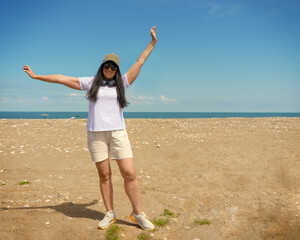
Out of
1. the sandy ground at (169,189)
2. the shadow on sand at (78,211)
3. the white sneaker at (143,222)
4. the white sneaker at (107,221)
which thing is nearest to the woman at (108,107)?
the white sneaker at (143,222)

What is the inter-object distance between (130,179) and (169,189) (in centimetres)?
286

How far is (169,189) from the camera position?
7211 mm

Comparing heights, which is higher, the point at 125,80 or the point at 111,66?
the point at 111,66

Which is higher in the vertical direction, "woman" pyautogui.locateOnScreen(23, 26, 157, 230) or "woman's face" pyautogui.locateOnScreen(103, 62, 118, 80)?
"woman's face" pyautogui.locateOnScreen(103, 62, 118, 80)

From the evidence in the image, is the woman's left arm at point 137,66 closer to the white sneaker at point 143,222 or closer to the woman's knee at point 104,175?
the woman's knee at point 104,175

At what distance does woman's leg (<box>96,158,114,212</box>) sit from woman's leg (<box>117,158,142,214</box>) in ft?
0.86

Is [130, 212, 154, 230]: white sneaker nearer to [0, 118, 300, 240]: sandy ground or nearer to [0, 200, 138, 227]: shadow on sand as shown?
[0, 118, 300, 240]: sandy ground

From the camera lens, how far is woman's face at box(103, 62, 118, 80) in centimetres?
441

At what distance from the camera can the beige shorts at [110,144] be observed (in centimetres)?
445

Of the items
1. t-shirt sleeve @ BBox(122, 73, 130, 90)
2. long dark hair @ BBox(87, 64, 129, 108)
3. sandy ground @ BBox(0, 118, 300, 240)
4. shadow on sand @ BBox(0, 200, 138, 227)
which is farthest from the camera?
shadow on sand @ BBox(0, 200, 138, 227)

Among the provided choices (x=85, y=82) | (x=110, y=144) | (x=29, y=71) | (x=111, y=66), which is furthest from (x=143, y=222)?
(x=29, y=71)

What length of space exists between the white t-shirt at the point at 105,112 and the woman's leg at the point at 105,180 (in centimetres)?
66

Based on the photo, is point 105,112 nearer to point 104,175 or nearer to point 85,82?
point 85,82

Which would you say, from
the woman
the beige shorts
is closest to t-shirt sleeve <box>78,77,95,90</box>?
the woman
